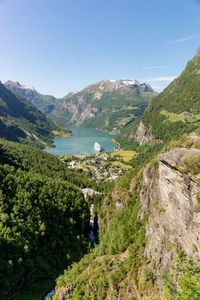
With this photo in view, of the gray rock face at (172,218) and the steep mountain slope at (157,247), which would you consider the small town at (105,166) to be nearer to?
the steep mountain slope at (157,247)

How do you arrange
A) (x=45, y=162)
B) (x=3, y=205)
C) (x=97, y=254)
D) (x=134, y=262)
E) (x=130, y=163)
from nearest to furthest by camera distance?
1. (x=134, y=262)
2. (x=97, y=254)
3. (x=3, y=205)
4. (x=45, y=162)
5. (x=130, y=163)

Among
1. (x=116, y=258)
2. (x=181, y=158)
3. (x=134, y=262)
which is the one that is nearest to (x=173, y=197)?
(x=181, y=158)

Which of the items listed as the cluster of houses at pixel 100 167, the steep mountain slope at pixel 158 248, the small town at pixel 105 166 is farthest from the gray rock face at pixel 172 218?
the cluster of houses at pixel 100 167

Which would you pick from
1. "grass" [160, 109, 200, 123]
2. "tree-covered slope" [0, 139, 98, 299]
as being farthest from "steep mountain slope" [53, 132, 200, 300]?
"grass" [160, 109, 200, 123]

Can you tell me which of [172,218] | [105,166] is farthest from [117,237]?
[105,166]

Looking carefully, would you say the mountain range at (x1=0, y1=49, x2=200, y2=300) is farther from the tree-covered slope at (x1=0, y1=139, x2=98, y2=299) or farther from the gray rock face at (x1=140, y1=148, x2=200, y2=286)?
the tree-covered slope at (x1=0, y1=139, x2=98, y2=299)

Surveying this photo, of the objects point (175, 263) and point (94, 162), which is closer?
point (175, 263)

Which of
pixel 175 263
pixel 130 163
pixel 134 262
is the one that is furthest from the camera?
pixel 130 163

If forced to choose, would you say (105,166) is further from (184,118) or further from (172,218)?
(172,218)

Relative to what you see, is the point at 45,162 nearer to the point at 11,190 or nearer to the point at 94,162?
the point at 94,162
